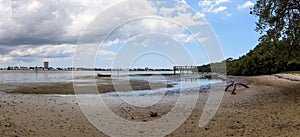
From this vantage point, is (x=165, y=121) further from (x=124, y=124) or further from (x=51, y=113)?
(x=51, y=113)

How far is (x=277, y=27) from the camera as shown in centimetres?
2038

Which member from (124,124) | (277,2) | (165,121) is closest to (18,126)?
(124,124)

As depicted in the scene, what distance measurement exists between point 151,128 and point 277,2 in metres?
14.8

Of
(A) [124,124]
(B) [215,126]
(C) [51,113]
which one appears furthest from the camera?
(C) [51,113]

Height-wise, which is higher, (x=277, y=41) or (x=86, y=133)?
(x=277, y=41)

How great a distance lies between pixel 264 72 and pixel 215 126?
56.6m

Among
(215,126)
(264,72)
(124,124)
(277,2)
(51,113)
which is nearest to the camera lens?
(215,126)

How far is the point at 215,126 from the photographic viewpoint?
31.2ft

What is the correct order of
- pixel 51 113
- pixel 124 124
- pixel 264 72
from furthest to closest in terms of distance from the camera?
pixel 264 72 → pixel 51 113 → pixel 124 124

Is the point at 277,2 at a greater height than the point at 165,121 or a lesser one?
Result: greater

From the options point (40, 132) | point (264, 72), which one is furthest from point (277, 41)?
point (264, 72)

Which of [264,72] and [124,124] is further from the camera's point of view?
[264,72]

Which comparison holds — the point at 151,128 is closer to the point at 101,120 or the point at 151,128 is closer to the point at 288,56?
the point at 101,120

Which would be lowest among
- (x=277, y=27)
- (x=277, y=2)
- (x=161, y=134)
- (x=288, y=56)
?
(x=161, y=134)
